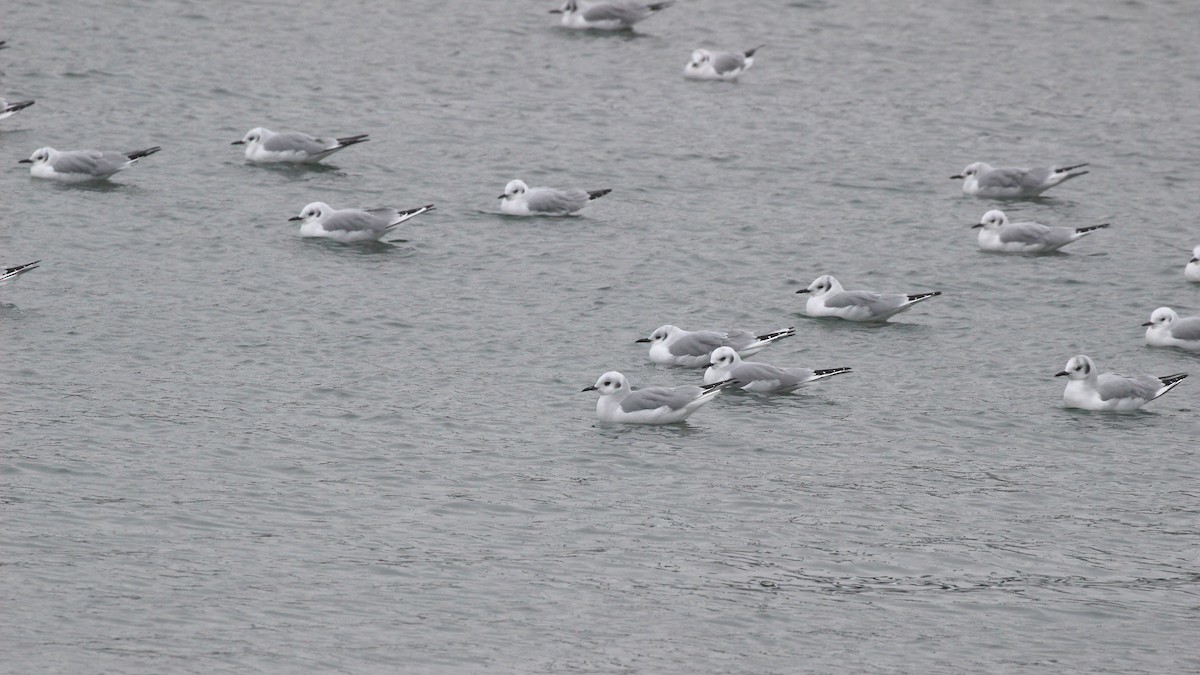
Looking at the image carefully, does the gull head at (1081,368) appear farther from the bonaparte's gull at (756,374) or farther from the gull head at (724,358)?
the gull head at (724,358)

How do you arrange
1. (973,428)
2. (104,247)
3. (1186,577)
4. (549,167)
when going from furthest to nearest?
1. (549,167)
2. (104,247)
3. (973,428)
4. (1186,577)

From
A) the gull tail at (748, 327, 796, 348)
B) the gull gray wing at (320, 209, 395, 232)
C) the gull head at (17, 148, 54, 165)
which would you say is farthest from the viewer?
the gull head at (17, 148, 54, 165)

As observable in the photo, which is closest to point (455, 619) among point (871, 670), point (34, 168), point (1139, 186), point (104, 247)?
point (871, 670)

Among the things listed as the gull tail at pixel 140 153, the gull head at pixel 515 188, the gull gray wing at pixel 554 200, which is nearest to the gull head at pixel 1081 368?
the gull gray wing at pixel 554 200

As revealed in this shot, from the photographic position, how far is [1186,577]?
49.6ft

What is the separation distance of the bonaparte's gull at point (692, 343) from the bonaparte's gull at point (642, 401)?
5.93 feet

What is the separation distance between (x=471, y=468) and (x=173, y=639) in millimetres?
4266

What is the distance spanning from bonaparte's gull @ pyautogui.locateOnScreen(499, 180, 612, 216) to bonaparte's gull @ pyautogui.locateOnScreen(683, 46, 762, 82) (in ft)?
28.7

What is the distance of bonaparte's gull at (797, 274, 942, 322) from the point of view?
2236cm

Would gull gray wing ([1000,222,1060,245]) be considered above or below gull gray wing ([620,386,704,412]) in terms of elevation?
below

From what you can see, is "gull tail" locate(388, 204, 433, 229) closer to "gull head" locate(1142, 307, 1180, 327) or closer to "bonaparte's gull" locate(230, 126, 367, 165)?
"bonaparte's gull" locate(230, 126, 367, 165)

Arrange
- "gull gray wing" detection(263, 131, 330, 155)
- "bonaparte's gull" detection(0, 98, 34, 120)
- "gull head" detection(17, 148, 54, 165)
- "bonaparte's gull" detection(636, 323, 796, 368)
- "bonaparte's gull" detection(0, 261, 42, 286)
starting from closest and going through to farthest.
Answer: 1. "bonaparte's gull" detection(636, 323, 796, 368)
2. "bonaparte's gull" detection(0, 261, 42, 286)
3. "gull head" detection(17, 148, 54, 165)
4. "gull gray wing" detection(263, 131, 330, 155)
5. "bonaparte's gull" detection(0, 98, 34, 120)

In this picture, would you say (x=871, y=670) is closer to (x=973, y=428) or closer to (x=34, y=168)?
(x=973, y=428)

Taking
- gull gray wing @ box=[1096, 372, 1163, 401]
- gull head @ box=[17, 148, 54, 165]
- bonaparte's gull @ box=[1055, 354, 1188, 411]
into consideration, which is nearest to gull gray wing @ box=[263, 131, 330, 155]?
gull head @ box=[17, 148, 54, 165]
